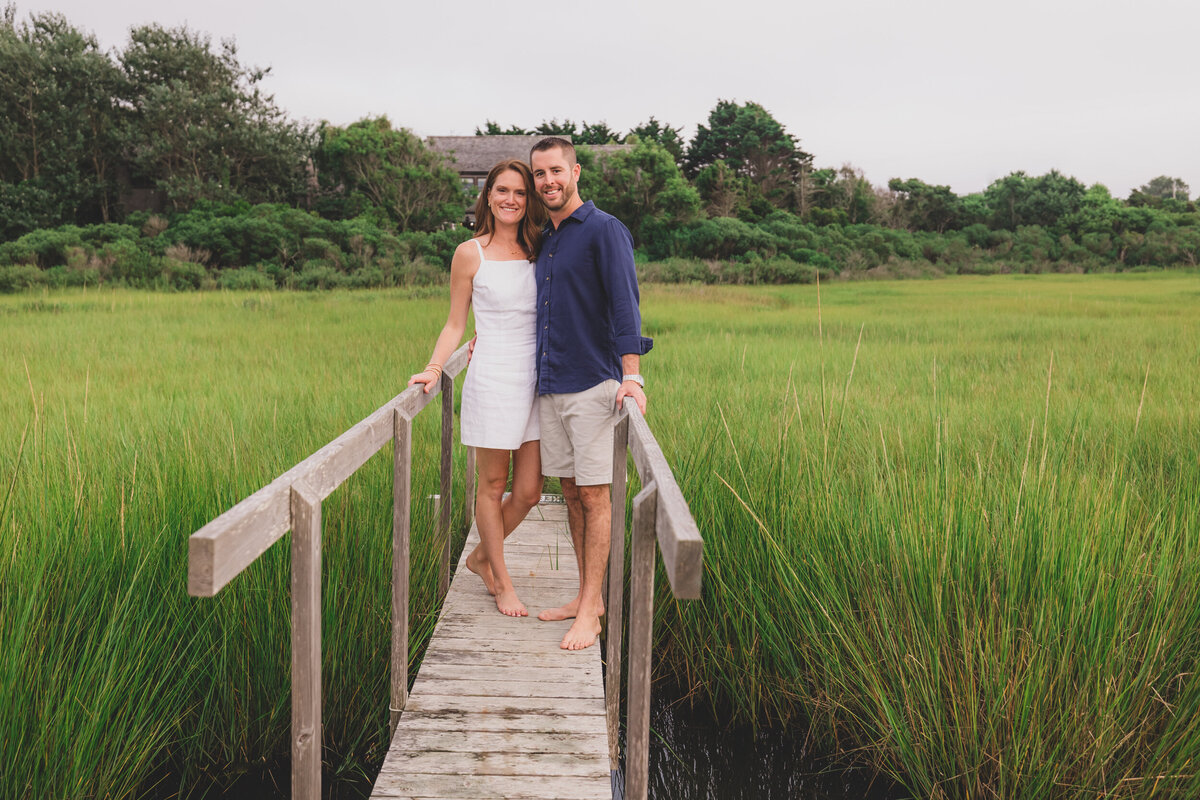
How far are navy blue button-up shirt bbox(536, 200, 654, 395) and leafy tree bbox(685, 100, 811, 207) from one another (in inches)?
1438

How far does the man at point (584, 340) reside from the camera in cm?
294

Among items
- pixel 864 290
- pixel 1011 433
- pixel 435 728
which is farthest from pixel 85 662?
pixel 864 290

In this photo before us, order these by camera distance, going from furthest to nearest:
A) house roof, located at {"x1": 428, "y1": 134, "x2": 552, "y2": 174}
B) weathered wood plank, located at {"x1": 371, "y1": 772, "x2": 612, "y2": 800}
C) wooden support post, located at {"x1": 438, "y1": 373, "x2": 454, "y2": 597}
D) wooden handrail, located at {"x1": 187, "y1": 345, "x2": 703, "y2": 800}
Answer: house roof, located at {"x1": 428, "y1": 134, "x2": 552, "y2": 174}, wooden support post, located at {"x1": 438, "y1": 373, "x2": 454, "y2": 597}, weathered wood plank, located at {"x1": 371, "y1": 772, "x2": 612, "y2": 800}, wooden handrail, located at {"x1": 187, "y1": 345, "x2": 703, "y2": 800}

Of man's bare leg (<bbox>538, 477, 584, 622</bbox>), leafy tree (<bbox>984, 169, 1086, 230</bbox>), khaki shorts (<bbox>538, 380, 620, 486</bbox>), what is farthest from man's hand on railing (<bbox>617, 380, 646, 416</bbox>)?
leafy tree (<bbox>984, 169, 1086, 230</bbox>)

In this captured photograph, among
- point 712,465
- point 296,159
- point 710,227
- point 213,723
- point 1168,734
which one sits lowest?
point 213,723

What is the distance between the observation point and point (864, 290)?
20.1 meters

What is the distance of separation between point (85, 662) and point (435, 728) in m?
Answer: 0.99

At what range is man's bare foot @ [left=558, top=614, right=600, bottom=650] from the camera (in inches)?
116

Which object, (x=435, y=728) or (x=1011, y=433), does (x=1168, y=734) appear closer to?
(x=435, y=728)

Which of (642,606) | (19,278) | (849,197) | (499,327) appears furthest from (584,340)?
(849,197)

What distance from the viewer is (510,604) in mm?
3236

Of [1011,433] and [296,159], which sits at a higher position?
[296,159]

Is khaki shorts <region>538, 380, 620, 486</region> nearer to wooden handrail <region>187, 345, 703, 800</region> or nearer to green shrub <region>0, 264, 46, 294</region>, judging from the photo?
wooden handrail <region>187, 345, 703, 800</region>

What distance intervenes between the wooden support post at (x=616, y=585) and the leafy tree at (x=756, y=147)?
37.0m
